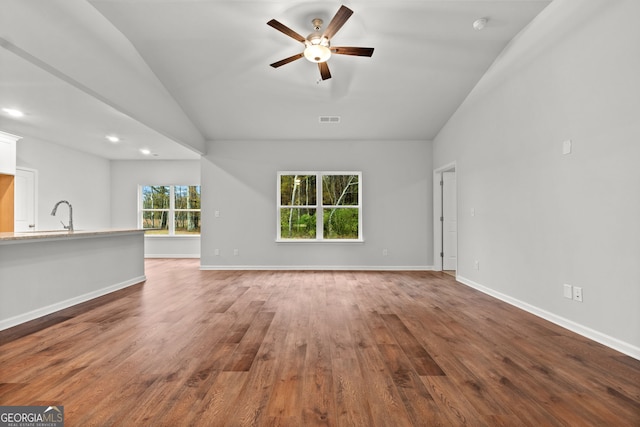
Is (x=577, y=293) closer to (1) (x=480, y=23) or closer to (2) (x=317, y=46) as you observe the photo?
(1) (x=480, y=23)

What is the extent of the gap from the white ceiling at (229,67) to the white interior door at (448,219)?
1.02 m

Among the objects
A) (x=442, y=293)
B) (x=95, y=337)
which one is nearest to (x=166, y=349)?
(x=95, y=337)

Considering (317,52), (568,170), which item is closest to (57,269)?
(317,52)

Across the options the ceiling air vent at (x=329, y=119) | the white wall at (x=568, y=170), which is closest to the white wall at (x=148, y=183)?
the ceiling air vent at (x=329, y=119)

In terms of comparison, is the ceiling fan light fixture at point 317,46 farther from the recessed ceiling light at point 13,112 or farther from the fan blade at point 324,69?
the recessed ceiling light at point 13,112

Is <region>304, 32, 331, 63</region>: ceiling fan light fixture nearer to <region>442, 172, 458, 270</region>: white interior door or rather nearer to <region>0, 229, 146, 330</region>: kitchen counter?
<region>0, 229, 146, 330</region>: kitchen counter

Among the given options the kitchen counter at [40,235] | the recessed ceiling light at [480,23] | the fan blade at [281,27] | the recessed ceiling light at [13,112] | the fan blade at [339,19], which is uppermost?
the recessed ceiling light at [480,23]

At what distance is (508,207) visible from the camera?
3.87m

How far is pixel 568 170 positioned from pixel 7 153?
24.8 feet

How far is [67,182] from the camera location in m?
6.77

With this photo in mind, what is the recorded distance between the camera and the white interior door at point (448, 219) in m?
6.04

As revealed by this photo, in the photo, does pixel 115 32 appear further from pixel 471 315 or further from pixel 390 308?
pixel 471 315

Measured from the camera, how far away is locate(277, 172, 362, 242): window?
6363 millimetres

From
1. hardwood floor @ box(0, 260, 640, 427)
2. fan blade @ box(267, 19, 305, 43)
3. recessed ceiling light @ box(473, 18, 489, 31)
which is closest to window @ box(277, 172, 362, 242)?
hardwood floor @ box(0, 260, 640, 427)
